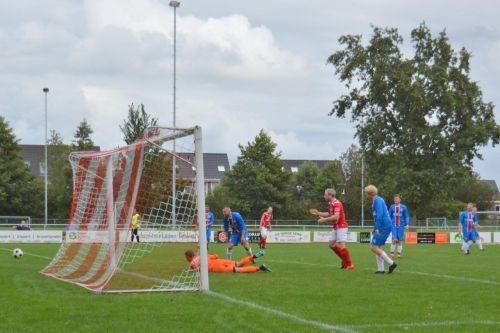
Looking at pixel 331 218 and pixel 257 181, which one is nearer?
pixel 331 218

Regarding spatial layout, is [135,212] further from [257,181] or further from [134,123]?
[257,181]

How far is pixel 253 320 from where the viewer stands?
9477 millimetres

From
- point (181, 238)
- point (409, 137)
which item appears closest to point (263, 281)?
point (181, 238)

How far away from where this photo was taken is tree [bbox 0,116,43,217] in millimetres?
65750

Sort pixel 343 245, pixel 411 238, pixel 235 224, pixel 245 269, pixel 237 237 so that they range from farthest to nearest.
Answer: pixel 411 238, pixel 237 237, pixel 235 224, pixel 343 245, pixel 245 269

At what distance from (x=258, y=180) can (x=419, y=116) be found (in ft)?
59.8

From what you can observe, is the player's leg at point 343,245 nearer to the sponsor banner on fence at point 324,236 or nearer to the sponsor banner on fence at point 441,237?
the sponsor banner on fence at point 324,236

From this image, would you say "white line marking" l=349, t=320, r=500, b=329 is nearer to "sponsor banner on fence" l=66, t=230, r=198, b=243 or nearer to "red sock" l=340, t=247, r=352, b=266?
"sponsor banner on fence" l=66, t=230, r=198, b=243

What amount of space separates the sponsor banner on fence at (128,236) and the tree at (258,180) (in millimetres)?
46615

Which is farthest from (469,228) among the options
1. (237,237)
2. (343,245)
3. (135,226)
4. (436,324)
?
(436,324)

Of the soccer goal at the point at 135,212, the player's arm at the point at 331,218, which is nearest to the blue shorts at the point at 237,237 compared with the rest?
the soccer goal at the point at 135,212

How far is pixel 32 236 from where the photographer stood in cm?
4059

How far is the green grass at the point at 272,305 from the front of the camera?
906 cm

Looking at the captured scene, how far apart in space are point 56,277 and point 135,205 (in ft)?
7.69
